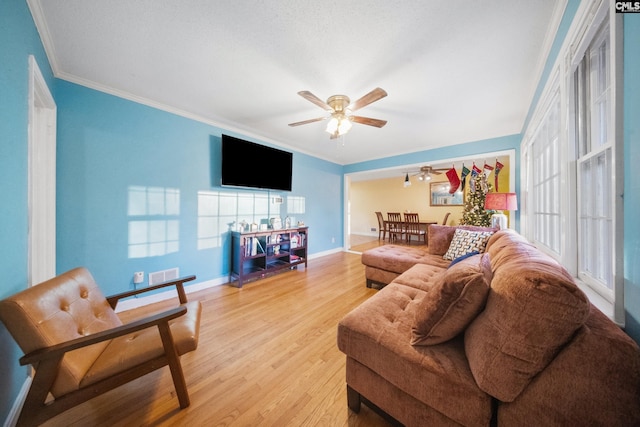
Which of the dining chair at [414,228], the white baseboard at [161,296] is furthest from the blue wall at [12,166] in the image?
the dining chair at [414,228]

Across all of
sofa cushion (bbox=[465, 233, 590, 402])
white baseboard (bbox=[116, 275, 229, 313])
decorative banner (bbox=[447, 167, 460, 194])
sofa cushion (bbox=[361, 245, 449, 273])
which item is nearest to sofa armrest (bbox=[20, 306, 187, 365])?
sofa cushion (bbox=[465, 233, 590, 402])

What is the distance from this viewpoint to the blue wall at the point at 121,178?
2.05 metres

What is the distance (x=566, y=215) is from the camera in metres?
1.31

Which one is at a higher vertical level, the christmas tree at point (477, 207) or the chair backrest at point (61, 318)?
the christmas tree at point (477, 207)

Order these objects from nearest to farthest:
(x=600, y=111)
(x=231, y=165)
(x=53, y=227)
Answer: (x=600, y=111)
(x=53, y=227)
(x=231, y=165)

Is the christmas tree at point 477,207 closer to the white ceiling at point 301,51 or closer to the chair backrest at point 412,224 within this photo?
the white ceiling at point 301,51

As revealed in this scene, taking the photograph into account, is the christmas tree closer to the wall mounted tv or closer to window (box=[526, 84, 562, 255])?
window (box=[526, 84, 562, 255])

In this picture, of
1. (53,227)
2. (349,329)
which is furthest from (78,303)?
(349,329)

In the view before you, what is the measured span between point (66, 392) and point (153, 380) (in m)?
0.53

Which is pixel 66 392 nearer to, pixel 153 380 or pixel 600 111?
pixel 153 380

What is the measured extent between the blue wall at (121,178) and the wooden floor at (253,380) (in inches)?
26.4

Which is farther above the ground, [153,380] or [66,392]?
[66,392]

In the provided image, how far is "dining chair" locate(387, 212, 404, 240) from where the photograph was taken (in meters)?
6.71

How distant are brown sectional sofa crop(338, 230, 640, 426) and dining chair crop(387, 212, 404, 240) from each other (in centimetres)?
574
